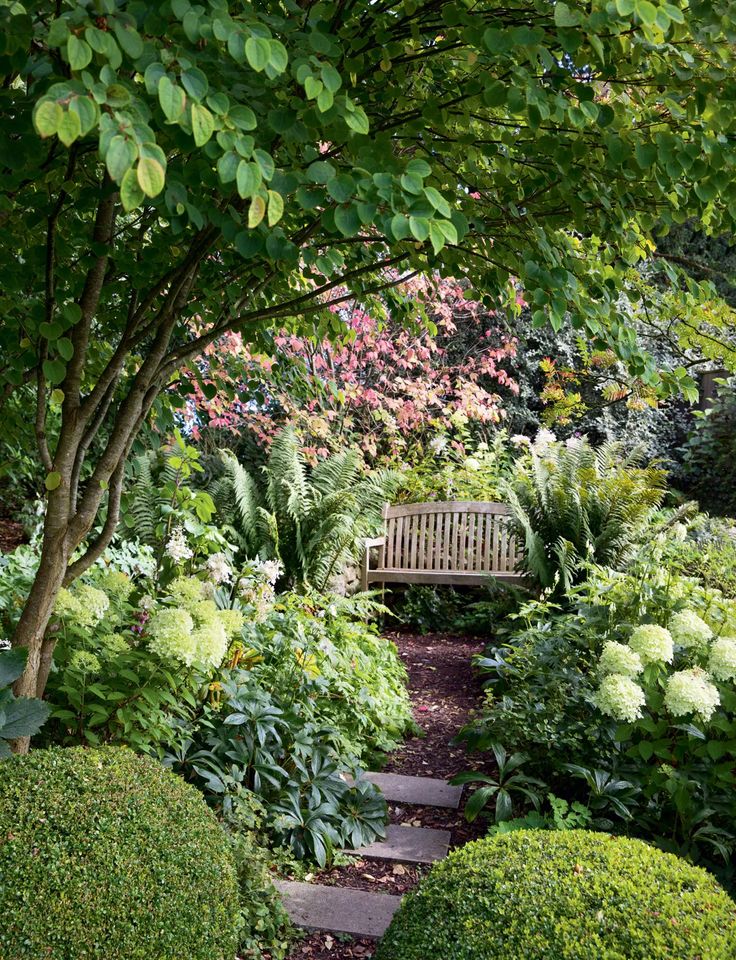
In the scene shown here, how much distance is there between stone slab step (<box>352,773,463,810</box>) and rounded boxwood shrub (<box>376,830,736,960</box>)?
1.90m

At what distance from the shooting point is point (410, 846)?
3732 millimetres

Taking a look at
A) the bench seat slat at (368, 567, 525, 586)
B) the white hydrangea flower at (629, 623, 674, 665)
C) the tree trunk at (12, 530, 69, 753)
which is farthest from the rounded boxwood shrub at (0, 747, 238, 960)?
the bench seat slat at (368, 567, 525, 586)

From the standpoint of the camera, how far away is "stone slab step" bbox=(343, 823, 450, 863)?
3623 millimetres

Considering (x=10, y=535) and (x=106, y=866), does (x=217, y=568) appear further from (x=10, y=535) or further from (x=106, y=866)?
(x=10, y=535)

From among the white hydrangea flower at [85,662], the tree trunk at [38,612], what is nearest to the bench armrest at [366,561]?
the white hydrangea flower at [85,662]

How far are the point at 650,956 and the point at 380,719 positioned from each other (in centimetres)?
303

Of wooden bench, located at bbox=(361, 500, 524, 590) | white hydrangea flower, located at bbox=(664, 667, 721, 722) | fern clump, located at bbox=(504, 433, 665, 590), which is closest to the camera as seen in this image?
white hydrangea flower, located at bbox=(664, 667, 721, 722)

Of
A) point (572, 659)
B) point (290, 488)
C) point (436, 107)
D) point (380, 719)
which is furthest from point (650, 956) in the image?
point (290, 488)

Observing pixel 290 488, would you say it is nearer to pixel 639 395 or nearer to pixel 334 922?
pixel 639 395

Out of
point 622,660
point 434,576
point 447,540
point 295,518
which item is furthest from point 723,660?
point 447,540

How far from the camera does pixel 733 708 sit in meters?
3.35

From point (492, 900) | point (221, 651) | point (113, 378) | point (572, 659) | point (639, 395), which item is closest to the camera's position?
point (492, 900)

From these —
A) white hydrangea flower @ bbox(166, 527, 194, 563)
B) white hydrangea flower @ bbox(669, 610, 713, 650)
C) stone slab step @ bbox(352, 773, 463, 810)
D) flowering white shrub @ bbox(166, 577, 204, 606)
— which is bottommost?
stone slab step @ bbox(352, 773, 463, 810)

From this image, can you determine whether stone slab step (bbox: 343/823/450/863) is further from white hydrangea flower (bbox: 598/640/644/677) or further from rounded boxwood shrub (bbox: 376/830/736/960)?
rounded boxwood shrub (bbox: 376/830/736/960)
